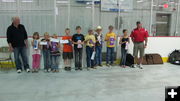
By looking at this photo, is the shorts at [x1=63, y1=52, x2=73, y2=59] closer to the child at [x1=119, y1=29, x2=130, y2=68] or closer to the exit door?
the child at [x1=119, y1=29, x2=130, y2=68]

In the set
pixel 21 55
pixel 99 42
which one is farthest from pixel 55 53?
pixel 99 42

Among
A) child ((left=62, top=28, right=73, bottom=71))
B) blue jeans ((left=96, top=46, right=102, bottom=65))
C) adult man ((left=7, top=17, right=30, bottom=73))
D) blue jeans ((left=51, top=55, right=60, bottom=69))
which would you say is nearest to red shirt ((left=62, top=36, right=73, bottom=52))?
child ((left=62, top=28, right=73, bottom=71))

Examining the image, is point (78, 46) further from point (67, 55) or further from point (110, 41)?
point (110, 41)

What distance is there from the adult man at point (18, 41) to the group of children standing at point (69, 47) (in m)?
0.26

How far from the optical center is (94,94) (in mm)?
3494

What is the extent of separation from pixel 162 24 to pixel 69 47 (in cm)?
387

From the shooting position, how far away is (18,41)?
500 centimetres

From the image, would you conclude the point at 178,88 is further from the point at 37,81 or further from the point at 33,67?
the point at 33,67

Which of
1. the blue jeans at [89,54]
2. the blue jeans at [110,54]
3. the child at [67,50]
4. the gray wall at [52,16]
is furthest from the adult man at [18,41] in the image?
the blue jeans at [110,54]

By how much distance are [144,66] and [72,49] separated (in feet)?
8.47

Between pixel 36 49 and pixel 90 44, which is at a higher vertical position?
pixel 90 44

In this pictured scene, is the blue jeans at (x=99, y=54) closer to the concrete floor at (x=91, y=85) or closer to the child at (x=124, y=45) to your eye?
the concrete floor at (x=91, y=85)

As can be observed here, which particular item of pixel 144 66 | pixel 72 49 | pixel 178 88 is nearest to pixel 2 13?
pixel 72 49

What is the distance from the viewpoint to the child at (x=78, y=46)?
5285 millimetres
